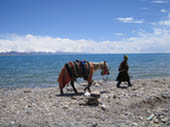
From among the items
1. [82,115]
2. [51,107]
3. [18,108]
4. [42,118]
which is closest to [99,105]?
[82,115]

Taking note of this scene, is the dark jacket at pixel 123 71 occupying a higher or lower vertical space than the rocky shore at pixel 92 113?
higher

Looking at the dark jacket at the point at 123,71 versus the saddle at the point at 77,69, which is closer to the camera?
the saddle at the point at 77,69

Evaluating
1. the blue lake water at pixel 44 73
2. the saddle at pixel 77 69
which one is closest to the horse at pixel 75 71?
the saddle at pixel 77 69

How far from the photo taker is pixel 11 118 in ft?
23.9

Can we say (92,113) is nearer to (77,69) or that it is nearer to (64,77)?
(77,69)

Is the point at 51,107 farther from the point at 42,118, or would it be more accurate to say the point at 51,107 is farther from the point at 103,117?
the point at 103,117

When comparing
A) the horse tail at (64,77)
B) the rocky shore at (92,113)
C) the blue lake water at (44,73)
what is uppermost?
the horse tail at (64,77)

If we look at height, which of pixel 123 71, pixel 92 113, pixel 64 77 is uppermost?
pixel 123 71

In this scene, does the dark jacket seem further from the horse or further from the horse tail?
the horse tail

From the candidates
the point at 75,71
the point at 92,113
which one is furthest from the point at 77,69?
the point at 92,113

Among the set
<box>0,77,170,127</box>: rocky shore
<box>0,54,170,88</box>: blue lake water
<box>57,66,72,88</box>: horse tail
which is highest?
<box>57,66,72,88</box>: horse tail

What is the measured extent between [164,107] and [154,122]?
60.7 inches

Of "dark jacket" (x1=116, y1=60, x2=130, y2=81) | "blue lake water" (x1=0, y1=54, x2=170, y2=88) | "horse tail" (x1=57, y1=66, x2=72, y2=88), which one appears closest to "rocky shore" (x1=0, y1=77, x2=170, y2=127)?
"horse tail" (x1=57, y1=66, x2=72, y2=88)

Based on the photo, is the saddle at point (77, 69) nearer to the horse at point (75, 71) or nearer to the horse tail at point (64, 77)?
the horse at point (75, 71)
